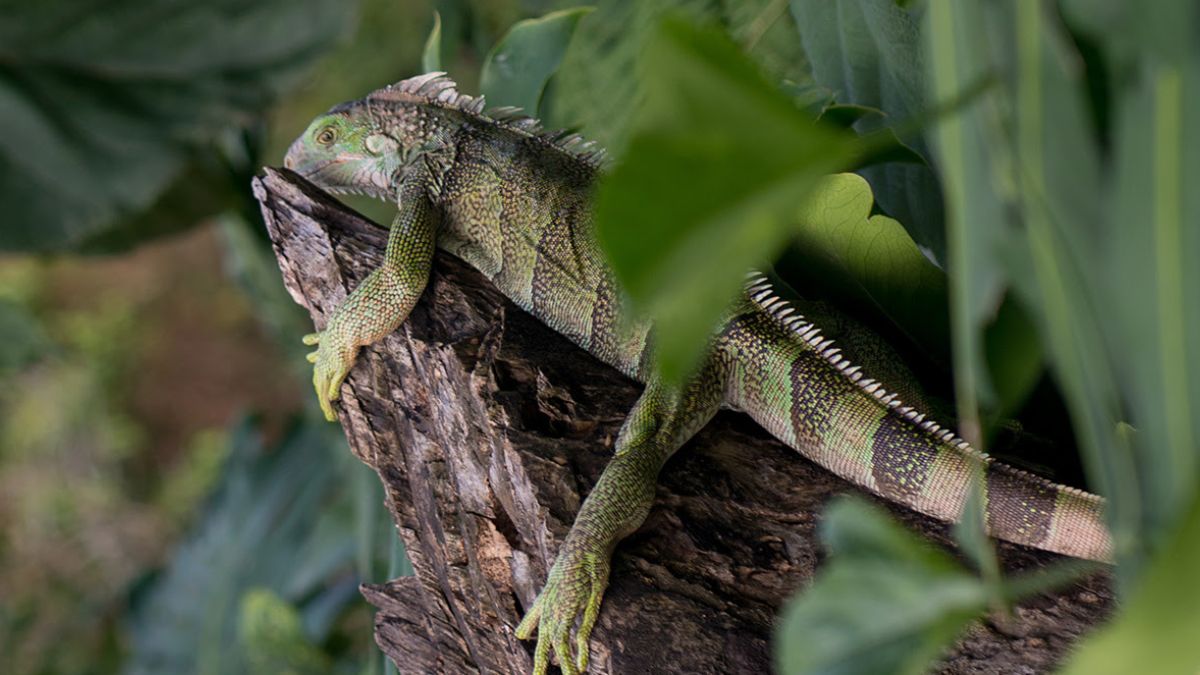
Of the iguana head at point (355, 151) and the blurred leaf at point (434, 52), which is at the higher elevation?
the blurred leaf at point (434, 52)

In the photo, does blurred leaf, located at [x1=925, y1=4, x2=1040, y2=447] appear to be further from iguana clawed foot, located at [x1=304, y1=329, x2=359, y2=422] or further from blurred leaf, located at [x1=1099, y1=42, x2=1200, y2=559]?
iguana clawed foot, located at [x1=304, y1=329, x2=359, y2=422]

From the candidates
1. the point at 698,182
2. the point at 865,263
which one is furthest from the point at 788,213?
the point at 865,263

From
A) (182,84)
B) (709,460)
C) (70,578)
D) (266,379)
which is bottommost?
(70,578)

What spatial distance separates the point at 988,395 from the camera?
1.71ft

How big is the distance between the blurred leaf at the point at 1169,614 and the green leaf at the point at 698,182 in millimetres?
182

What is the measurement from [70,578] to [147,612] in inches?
88.2

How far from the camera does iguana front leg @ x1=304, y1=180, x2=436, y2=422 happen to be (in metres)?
1.38

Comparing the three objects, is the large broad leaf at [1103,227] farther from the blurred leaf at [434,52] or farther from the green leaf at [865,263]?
the blurred leaf at [434,52]

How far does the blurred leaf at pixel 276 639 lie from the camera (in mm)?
2145

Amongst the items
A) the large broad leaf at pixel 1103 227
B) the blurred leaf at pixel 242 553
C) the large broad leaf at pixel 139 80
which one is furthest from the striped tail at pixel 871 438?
the blurred leaf at pixel 242 553

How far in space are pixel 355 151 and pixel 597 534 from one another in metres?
0.89

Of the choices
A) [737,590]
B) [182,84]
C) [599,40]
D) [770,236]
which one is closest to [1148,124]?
[770,236]

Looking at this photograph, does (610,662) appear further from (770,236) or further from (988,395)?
(770,236)

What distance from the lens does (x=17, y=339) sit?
2.55 metres
